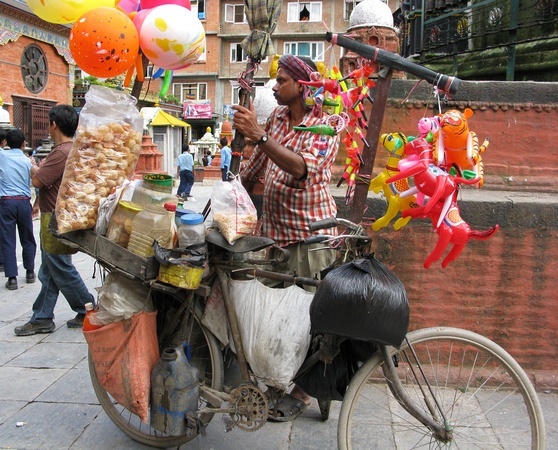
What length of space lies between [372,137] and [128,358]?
5.03 feet

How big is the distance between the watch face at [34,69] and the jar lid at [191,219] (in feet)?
51.1

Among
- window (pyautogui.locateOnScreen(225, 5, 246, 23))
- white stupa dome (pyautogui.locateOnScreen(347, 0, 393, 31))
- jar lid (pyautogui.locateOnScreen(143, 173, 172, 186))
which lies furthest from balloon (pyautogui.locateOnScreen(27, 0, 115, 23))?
window (pyautogui.locateOnScreen(225, 5, 246, 23))

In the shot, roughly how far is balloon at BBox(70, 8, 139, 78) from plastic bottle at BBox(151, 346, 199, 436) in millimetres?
1419

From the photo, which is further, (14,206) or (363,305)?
(14,206)

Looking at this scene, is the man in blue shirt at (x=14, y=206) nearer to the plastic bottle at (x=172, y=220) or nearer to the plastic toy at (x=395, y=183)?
the plastic bottle at (x=172, y=220)

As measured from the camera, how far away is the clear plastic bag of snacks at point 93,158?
2555 millimetres

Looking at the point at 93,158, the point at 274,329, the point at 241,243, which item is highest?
the point at 93,158

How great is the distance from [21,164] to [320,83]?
448cm

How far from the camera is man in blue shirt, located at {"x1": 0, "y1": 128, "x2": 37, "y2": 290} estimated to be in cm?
584

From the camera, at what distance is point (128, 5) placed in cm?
300

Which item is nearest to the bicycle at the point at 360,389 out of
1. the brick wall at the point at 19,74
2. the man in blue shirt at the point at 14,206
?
the man in blue shirt at the point at 14,206

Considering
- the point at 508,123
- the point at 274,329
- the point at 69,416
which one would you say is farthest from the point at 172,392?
the point at 508,123

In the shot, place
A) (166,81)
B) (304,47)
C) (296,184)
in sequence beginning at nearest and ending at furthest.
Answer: (296,184) < (166,81) < (304,47)

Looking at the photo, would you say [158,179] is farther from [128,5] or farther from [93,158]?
[128,5]
